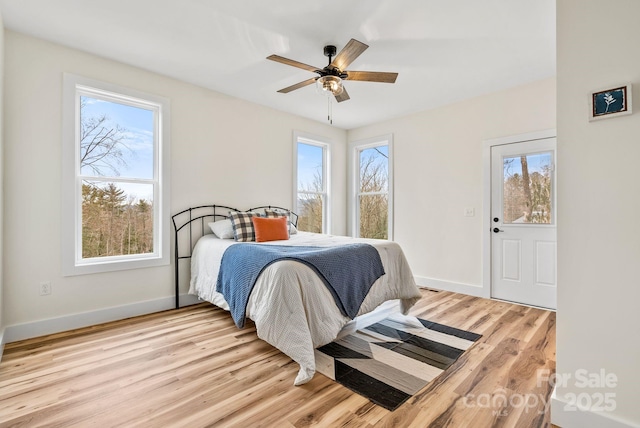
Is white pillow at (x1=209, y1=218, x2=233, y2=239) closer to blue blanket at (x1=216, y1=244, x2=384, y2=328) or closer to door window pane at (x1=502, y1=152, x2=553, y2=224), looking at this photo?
blue blanket at (x1=216, y1=244, x2=384, y2=328)

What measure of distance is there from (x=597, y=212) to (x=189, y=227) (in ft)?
11.6

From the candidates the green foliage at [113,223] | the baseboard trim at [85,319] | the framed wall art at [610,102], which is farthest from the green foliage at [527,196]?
the green foliage at [113,223]

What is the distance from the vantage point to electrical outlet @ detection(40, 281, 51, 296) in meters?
2.58

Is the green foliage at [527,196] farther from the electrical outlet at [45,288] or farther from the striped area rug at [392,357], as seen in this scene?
the electrical outlet at [45,288]

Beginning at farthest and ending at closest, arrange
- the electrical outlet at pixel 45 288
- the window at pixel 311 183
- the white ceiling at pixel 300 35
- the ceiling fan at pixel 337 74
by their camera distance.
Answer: the window at pixel 311 183, the electrical outlet at pixel 45 288, the ceiling fan at pixel 337 74, the white ceiling at pixel 300 35

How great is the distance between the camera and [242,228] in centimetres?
328

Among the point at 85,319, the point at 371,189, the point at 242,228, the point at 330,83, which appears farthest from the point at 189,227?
the point at 371,189

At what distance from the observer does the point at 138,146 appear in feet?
10.5

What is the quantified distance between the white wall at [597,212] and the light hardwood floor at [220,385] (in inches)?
16.5

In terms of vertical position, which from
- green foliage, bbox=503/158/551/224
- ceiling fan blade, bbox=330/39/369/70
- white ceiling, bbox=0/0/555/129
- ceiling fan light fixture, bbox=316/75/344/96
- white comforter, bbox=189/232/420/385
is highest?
white ceiling, bbox=0/0/555/129

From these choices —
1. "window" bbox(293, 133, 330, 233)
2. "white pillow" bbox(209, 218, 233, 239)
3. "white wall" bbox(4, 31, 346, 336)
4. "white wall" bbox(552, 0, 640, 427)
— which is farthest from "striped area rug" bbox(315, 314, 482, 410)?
"window" bbox(293, 133, 330, 233)

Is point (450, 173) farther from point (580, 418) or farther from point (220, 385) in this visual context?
point (220, 385)

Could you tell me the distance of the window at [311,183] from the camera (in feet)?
15.6

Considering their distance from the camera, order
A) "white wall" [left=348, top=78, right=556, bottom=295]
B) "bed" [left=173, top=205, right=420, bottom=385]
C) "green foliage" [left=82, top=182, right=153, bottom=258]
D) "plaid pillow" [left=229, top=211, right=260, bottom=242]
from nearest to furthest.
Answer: "bed" [left=173, top=205, right=420, bottom=385], "green foliage" [left=82, top=182, right=153, bottom=258], "plaid pillow" [left=229, top=211, right=260, bottom=242], "white wall" [left=348, top=78, right=556, bottom=295]
